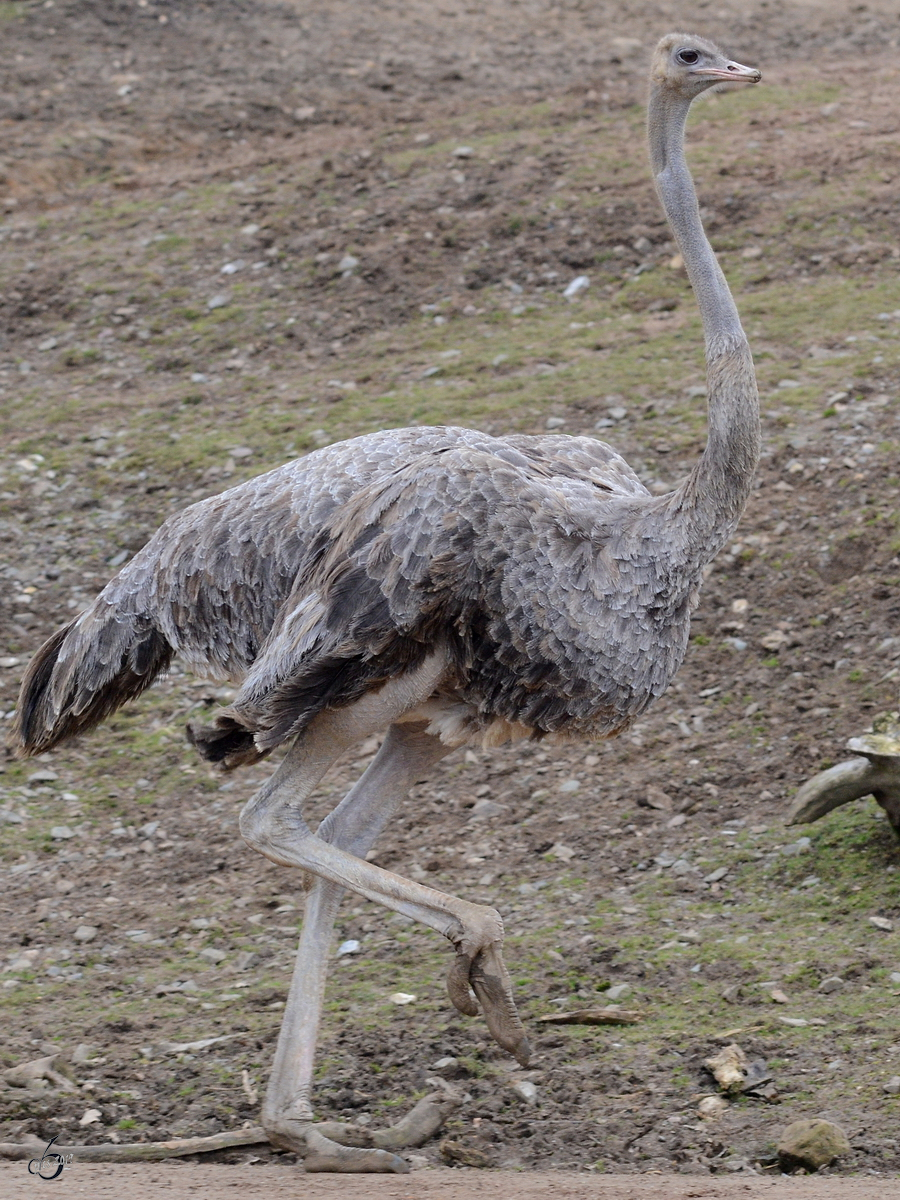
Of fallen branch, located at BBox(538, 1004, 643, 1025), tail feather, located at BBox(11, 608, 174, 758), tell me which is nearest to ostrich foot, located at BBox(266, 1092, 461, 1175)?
fallen branch, located at BBox(538, 1004, 643, 1025)

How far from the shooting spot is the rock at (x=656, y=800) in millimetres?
6074

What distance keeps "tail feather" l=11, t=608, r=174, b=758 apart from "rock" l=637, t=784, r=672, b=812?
201 centimetres

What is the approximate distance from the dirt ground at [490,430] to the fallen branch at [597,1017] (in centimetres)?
3

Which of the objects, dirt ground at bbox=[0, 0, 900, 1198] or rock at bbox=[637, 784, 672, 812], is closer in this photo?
dirt ground at bbox=[0, 0, 900, 1198]

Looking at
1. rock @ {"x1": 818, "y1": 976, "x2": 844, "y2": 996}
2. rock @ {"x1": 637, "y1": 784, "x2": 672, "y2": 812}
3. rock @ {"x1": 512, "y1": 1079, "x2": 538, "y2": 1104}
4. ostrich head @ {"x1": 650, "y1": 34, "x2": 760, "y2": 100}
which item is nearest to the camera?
rock @ {"x1": 512, "y1": 1079, "x2": 538, "y2": 1104}

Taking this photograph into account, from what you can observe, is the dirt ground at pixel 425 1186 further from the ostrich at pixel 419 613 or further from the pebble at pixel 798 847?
the pebble at pixel 798 847

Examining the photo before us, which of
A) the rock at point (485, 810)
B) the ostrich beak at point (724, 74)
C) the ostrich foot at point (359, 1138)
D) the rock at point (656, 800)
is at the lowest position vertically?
the rock at point (485, 810)

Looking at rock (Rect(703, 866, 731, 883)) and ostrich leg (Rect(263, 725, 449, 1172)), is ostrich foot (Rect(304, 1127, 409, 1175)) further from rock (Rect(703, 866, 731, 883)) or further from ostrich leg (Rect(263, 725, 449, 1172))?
rock (Rect(703, 866, 731, 883))

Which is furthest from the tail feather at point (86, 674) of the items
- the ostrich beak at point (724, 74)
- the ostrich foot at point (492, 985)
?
the ostrich beak at point (724, 74)

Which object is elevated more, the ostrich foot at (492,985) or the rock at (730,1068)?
the ostrich foot at (492,985)

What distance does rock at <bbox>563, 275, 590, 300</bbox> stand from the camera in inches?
386

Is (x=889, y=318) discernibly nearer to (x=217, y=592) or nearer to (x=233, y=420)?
(x=233, y=420)

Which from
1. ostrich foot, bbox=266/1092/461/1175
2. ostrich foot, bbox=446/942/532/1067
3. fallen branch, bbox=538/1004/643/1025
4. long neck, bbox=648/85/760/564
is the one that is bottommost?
fallen branch, bbox=538/1004/643/1025

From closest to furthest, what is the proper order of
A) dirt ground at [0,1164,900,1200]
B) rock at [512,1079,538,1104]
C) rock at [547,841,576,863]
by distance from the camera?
dirt ground at [0,1164,900,1200] < rock at [512,1079,538,1104] < rock at [547,841,576,863]
